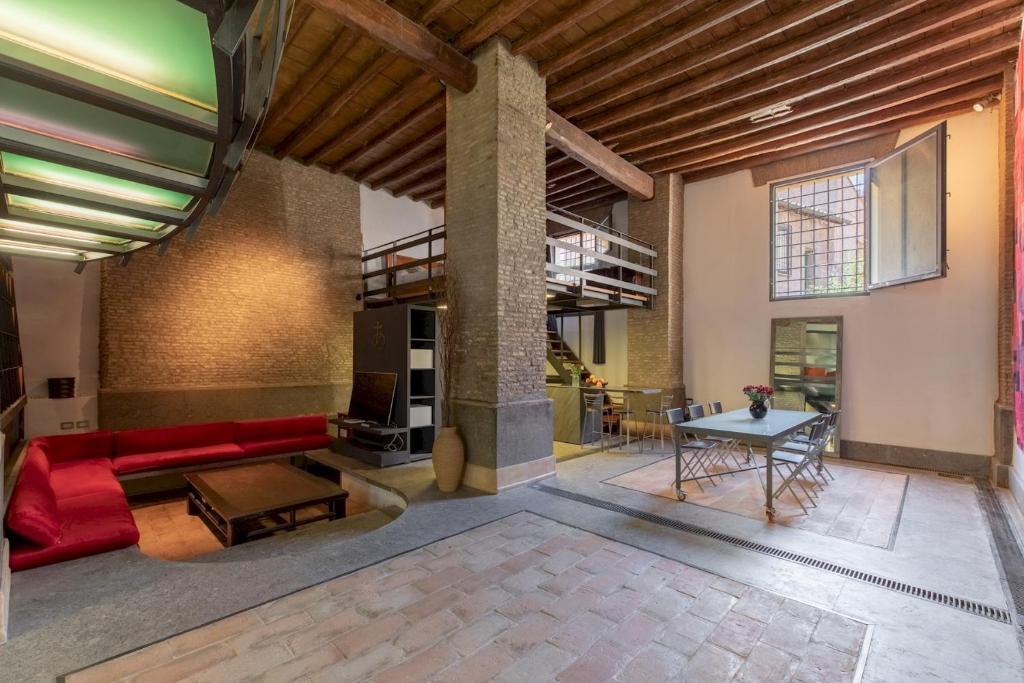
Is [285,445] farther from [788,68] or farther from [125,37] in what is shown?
[788,68]

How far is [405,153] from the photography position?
8.77 meters

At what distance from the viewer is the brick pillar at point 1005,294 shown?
5621 mm

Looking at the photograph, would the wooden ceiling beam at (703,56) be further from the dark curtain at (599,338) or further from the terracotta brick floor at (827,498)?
the terracotta brick floor at (827,498)

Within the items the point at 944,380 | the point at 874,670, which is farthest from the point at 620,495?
the point at 944,380

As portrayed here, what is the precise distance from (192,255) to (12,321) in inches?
115

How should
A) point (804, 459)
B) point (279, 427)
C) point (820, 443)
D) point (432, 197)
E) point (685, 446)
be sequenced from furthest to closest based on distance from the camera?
point (432, 197)
point (279, 427)
point (685, 446)
point (820, 443)
point (804, 459)

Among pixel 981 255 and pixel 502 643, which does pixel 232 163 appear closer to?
pixel 502 643

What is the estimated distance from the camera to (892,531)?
420 centimetres

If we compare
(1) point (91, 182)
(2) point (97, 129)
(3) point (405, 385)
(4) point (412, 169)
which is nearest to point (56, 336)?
(3) point (405, 385)

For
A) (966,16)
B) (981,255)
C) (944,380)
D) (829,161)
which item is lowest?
(944,380)

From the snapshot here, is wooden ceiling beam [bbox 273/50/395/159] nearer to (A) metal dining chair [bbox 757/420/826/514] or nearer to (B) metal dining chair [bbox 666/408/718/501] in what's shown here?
(B) metal dining chair [bbox 666/408/718/501]

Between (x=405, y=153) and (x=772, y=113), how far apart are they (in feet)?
20.9

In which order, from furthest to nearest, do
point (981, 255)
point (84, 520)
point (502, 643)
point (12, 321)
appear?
point (981, 255) < point (12, 321) < point (84, 520) < point (502, 643)

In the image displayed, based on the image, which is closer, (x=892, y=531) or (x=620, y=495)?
(x=892, y=531)
